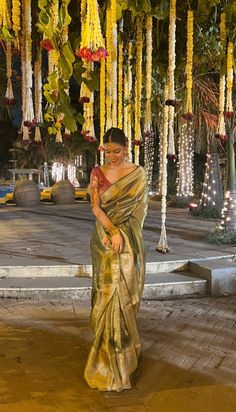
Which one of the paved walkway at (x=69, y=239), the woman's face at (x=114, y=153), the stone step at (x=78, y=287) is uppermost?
the woman's face at (x=114, y=153)

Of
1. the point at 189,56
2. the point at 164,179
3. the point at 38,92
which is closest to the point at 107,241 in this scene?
the point at 38,92

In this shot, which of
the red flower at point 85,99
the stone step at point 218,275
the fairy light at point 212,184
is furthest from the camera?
the fairy light at point 212,184

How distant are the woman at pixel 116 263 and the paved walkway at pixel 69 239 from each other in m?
3.64

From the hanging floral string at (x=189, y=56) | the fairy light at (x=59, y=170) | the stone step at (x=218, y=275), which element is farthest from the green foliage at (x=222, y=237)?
the fairy light at (x=59, y=170)

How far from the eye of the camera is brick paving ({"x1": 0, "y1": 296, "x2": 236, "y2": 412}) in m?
3.24

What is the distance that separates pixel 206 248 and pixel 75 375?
5.18 meters

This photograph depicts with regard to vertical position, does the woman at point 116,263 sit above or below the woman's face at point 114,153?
below

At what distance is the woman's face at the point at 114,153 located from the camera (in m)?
3.34

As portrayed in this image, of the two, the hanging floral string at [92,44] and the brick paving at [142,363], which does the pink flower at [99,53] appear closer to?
the hanging floral string at [92,44]

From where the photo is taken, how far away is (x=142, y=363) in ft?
12.9

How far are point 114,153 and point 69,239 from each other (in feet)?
20.4

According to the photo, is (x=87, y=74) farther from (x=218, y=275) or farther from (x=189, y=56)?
(x=218, y=275)

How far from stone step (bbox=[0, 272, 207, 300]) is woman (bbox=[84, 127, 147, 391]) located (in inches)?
Result: 111

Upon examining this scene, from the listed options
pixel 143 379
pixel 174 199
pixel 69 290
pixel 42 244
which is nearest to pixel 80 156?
pixel 174 199
